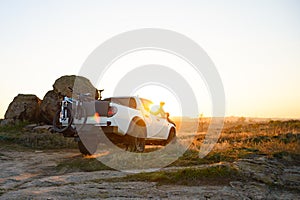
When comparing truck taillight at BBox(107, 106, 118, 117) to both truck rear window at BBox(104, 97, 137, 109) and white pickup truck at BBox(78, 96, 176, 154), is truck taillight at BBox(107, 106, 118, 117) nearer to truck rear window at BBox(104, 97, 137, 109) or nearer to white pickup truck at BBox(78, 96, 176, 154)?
white pickup truck at BBox(78, 96, 176, 154)

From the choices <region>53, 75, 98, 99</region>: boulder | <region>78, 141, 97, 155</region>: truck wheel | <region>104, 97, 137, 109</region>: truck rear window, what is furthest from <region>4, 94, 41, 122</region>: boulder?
<region>104, 97, 137, 109</region>: truck rear window

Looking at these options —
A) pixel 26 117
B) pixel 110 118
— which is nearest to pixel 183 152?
pixel 110 118

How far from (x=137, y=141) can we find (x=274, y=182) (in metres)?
5.30

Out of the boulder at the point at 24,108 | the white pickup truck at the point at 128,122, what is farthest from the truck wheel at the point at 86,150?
the boulder at the point at 24,108

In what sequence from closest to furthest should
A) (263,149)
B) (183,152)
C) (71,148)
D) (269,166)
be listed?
(269,166)
(263,149)
(183,152)
(71,148)

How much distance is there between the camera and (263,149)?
8.91 metres

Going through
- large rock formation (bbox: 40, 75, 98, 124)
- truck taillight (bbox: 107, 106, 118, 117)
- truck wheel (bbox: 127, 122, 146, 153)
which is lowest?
truck wheel (bbox: 127, 122, 146, 153)

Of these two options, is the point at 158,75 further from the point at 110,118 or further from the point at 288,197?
the point at 288,197

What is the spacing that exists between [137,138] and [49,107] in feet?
30.1

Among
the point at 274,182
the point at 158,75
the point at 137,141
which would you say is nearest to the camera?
the point at 274,182

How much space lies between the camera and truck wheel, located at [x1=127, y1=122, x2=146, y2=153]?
1009 cm

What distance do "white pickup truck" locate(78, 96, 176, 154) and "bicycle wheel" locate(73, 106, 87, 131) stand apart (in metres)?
0.13

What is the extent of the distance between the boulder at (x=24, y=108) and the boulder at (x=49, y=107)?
0.58m

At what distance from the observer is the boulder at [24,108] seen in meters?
18.1
